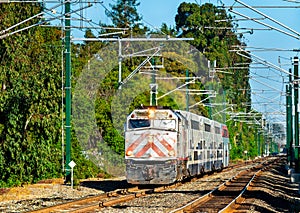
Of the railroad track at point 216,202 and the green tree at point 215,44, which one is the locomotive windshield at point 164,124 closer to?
the railroad track at point 216,202

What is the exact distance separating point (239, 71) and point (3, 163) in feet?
247

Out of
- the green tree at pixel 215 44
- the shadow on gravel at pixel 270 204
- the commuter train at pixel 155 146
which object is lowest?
the shadow on gravel at pixel 270 204

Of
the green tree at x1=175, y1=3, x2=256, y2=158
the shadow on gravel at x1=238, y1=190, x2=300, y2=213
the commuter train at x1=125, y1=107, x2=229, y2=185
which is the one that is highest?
the green tree at x1=175, y1=3, x2=256, y2=158

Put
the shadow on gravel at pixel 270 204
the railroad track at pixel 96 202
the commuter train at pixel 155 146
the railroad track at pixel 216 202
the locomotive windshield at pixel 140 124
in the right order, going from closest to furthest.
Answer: the railroad track at pixel 96 202 < the railroad track at pixel 216 202 < the shadow on gravel at pixel 270 204 < the commuter train at pixel 155 146 < the locomotive windshield at pixel 140 124

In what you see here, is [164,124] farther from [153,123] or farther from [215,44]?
[215,44]

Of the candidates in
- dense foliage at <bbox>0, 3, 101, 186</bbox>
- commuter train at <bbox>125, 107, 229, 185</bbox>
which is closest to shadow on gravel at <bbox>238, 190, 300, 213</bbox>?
commuter train at <bbox>125, 107, 229, 185</bbox>

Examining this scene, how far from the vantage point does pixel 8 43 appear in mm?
37094

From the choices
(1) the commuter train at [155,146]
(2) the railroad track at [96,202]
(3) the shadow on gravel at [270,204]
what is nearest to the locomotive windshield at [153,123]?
(1) the commuter train at [155,146]

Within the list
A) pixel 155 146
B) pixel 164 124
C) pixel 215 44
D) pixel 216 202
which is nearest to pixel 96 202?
pixel 216 202

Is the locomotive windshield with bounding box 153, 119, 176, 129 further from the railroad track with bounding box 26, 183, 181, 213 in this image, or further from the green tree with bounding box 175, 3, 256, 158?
the green tree with bounding box 175, 3, 256, 158

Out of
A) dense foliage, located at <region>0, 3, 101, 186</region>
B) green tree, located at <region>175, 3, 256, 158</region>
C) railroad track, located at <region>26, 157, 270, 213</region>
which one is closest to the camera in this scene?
railroad track, located at <region>26, 157, 270, 213</region>

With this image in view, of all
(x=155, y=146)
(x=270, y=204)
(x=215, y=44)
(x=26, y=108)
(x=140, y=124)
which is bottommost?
(x=270, y=204)

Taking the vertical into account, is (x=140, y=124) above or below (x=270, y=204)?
above

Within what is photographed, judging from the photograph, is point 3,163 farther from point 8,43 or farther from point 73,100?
point 73,100
